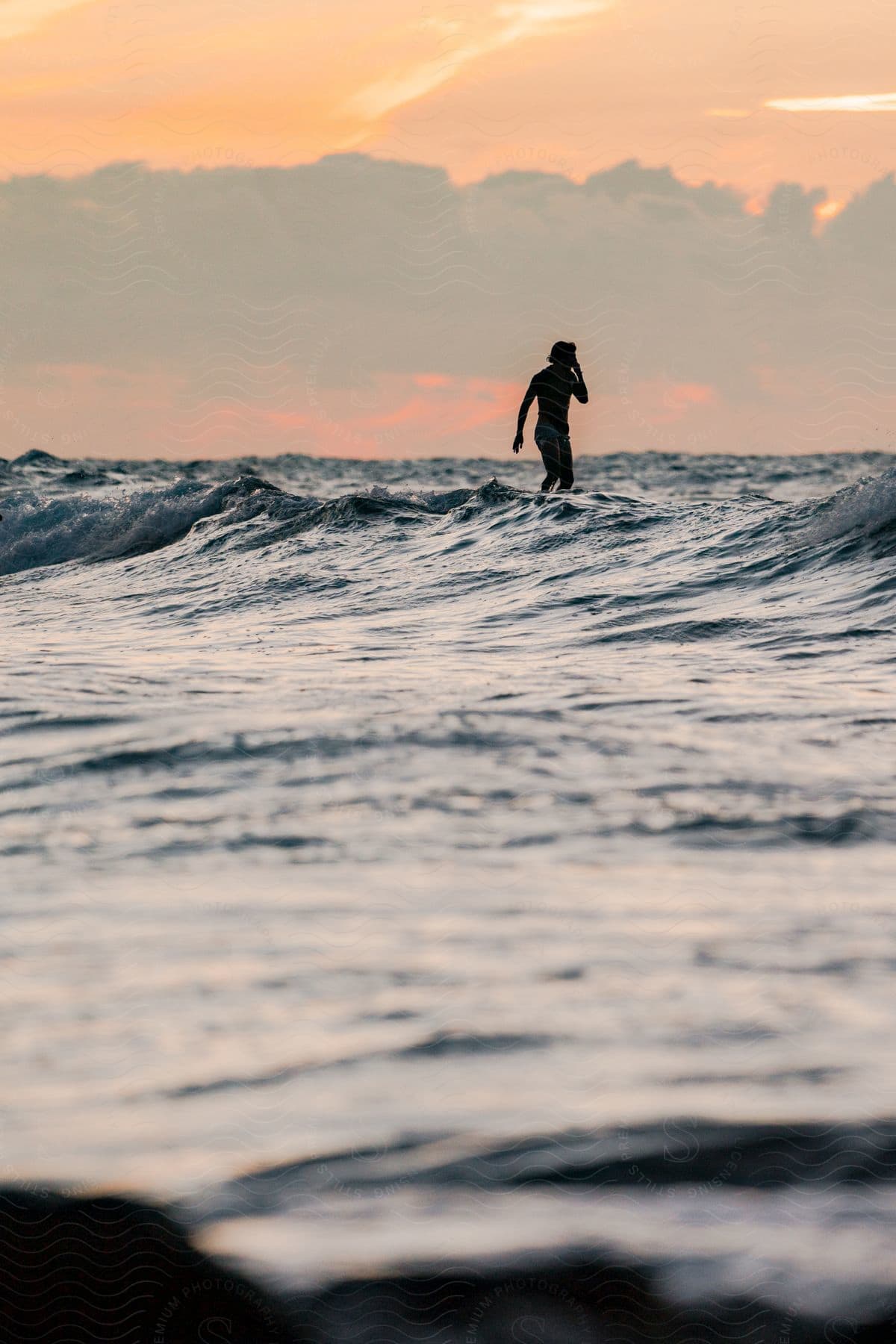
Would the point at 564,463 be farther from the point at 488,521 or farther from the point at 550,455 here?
the point at 488,521

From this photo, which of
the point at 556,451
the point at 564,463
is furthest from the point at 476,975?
the point at 564,463

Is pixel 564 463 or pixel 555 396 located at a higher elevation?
pixel 555 396

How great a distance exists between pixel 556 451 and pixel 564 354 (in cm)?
112

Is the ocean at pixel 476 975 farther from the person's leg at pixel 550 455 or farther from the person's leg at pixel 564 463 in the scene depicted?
the person's leg at pixel 564 463

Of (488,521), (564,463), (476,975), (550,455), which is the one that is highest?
(550,455)

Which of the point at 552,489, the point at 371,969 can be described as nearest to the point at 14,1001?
the point at 371,969

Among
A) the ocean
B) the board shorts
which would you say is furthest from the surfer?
the ocean

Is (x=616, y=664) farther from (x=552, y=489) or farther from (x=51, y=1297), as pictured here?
(x=552, y=489)

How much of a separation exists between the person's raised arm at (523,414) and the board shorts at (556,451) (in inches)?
14.2

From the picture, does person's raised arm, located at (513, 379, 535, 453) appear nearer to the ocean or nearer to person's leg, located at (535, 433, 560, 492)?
person's leg, located at (535, 433, 560, 492)

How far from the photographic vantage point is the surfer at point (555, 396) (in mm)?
12297

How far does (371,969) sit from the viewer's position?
275 cm

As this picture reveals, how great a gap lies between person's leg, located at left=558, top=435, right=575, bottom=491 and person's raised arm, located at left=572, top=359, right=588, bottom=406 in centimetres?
78

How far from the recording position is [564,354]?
40.5 feet
